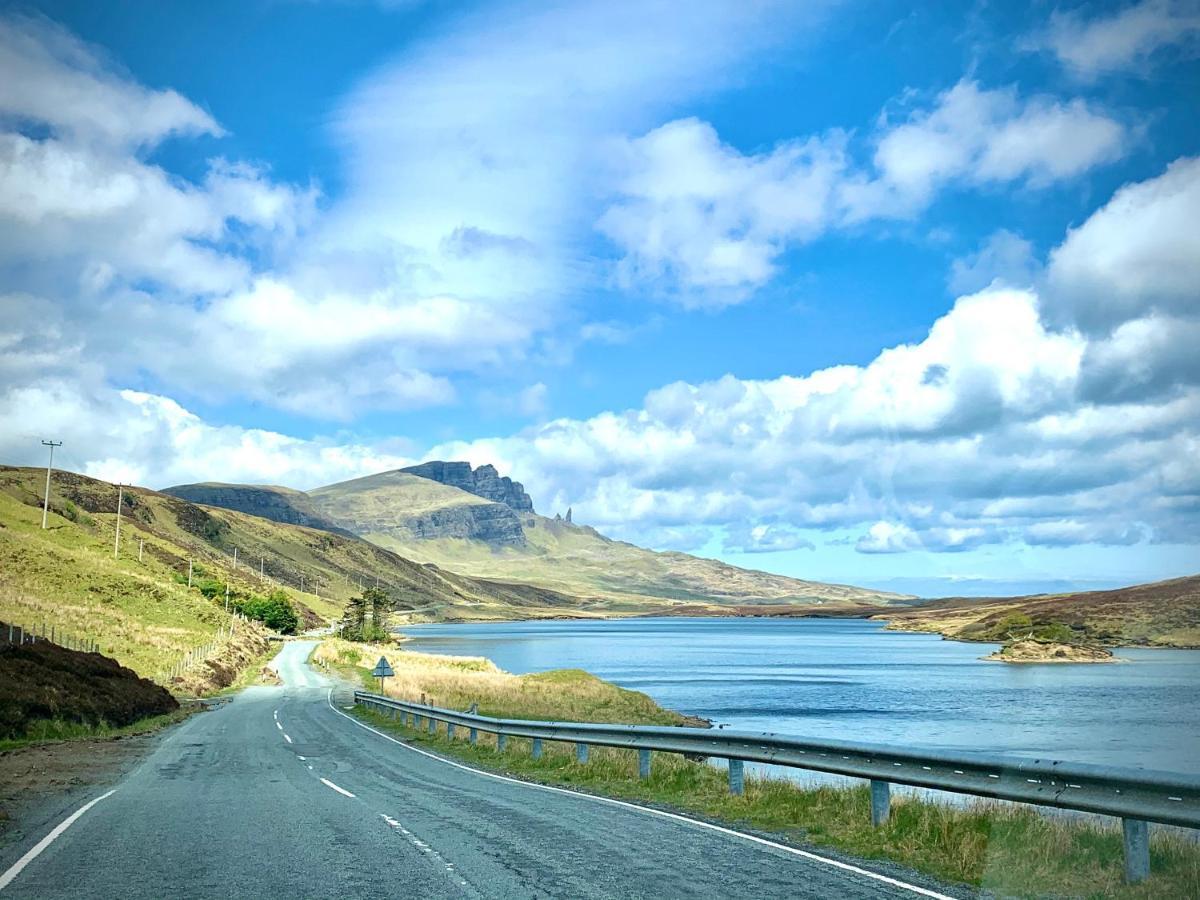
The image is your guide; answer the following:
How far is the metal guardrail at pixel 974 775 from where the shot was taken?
855 cm

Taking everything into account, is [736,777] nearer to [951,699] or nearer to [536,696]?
[536,696]

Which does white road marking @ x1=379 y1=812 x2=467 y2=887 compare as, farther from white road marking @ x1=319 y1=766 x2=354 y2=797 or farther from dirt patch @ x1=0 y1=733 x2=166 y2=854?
dirt patch @ x1=0 y1=733 x2=166 y2=854

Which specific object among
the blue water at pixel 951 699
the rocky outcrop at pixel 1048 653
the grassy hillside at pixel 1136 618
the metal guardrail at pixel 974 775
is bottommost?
the blue water at pixel 951 699

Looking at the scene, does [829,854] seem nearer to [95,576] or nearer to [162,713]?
[162,713]

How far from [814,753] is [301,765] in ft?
42.4

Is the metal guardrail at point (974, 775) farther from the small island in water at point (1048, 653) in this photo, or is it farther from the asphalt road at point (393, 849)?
the small island in water at point (1048, 653)

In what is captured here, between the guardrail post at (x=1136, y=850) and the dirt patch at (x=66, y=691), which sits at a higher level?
the dirt patch at (x=66, y=691)

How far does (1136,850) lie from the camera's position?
889cm

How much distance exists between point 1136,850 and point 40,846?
11775 millimetres

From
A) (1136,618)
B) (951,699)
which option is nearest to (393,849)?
(951,699)

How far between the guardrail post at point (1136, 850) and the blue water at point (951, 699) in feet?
24.3

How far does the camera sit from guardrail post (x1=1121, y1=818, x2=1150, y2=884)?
28.9 ft

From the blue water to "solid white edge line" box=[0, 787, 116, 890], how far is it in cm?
1203

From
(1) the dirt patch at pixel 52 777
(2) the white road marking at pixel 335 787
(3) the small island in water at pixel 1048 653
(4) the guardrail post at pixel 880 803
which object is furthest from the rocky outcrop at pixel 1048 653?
(4) the guardrail post at pixel 880 803
